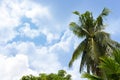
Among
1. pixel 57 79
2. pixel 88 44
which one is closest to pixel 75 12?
pixel 88 44

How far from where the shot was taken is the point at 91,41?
3522cm

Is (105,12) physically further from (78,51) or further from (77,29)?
(78,51)

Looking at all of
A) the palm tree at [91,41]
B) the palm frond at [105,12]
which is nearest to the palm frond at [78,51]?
the palm tree at [91,41]

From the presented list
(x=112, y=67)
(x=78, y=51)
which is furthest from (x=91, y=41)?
(x=112, y=67)

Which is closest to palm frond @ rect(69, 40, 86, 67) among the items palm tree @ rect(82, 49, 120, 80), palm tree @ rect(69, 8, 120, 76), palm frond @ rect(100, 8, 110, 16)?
palm tree @ rect(69, 8, 120, 76)

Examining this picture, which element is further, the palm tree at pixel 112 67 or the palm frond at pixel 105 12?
the palm frond at pixel 105 12

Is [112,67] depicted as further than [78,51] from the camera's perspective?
No

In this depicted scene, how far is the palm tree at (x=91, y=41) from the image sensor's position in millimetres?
34125

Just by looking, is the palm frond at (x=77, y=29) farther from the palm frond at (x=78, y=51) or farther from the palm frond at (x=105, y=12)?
the palm frond at (x=105, y=12)

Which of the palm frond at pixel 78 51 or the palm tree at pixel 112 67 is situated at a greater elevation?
the palm frond at pixel 78 51

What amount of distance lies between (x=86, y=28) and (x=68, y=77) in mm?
12632

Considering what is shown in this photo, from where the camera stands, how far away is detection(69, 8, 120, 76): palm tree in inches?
1344

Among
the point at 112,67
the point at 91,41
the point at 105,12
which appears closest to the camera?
→ the point at 112,67

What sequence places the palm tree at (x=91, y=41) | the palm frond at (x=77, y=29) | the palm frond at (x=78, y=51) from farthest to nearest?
the palm frond at (x=77, y=29) < the palm frond at (x=78, y=51) < the palm tree at (x=91, y=41)
